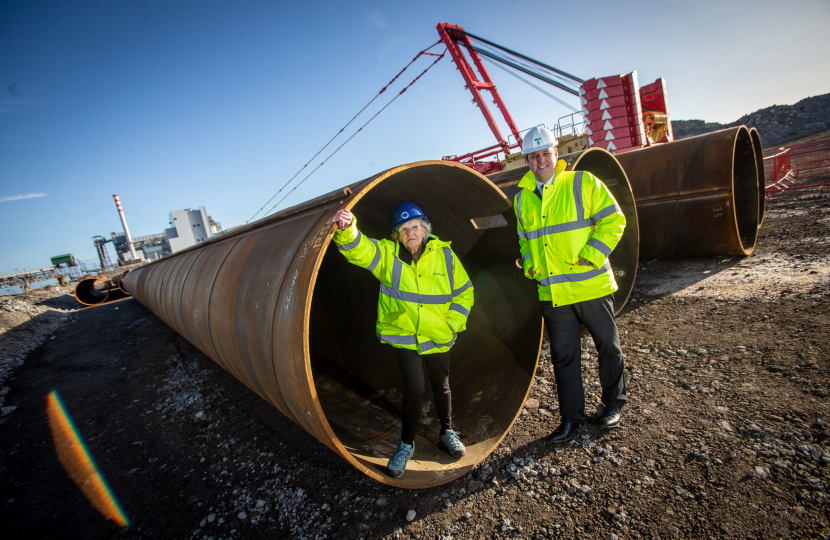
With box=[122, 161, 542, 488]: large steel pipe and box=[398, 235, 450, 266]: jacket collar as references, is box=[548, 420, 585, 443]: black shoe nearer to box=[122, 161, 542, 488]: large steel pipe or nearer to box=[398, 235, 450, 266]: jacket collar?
box=[122, 161, 542, 488]: large steel pipe

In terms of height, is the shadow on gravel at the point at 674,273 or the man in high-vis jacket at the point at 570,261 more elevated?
the man in high-vis jacket at the point at 570,261

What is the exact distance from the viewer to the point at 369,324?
4.39 metres

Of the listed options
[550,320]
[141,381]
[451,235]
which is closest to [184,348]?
[141,381]

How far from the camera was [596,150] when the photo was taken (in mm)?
4039

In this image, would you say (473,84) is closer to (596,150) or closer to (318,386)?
(596,150)

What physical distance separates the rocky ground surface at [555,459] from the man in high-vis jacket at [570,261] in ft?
0.91

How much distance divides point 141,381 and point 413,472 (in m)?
4.78

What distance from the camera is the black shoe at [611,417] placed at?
2.59 metres

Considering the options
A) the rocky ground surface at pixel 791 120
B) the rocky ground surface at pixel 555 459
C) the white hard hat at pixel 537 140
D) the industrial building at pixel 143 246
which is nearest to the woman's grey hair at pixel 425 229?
the white hard hat at pixel 537 140

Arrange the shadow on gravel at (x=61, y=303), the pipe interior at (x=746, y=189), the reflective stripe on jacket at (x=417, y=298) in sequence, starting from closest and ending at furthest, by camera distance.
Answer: the reflective stripe on jacket at (x=417, y=298) → the pipe interior at (x=746, y=189) → the shadow on gravel at (x=61, y=303)

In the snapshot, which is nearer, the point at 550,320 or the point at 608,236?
the point at 608,236

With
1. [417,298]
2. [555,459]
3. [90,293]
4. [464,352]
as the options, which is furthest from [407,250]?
[90,293]

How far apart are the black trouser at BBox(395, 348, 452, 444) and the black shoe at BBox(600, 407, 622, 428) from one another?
43.8 inches

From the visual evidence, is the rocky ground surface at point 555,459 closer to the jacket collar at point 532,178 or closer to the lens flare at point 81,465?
the lens flare at point 81,465
